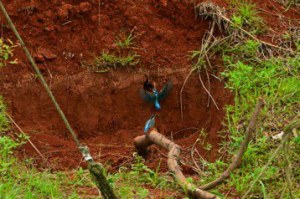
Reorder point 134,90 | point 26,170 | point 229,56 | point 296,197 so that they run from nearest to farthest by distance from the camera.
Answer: point 296,197 → point 26,170 → point 229,56 → point 134,90

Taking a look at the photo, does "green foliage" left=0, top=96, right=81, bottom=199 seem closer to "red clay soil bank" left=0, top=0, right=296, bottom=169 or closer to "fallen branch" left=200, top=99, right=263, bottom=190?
"fallen branch" left=200, top=99, right=263, bottom=190

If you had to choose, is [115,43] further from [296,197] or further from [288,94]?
[296,197]

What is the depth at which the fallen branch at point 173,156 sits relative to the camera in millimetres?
2953

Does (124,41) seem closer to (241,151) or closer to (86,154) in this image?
(241,151)

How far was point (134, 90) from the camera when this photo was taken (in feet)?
15.7

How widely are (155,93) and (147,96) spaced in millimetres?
96

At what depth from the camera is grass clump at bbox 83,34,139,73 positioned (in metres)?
4.75

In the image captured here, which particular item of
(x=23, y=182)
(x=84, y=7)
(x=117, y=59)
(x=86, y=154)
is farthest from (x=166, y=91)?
(x=86, y=154)

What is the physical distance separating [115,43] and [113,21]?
24cm

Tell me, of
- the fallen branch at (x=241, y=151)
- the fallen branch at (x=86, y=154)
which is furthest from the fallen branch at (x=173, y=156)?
the fallen branch at (x=86, y=154)

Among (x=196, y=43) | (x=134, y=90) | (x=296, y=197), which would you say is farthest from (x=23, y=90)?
(x=296, y=197)

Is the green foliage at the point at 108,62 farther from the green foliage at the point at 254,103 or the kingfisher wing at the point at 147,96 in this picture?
the green foliage at the point at 254,103

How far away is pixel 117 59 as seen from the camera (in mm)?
4750

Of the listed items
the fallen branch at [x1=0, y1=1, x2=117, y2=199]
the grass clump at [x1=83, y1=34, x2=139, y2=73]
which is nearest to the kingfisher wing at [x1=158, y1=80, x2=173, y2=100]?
the grass clump at [x1=83, y1=34, x2=139, y2=73]
